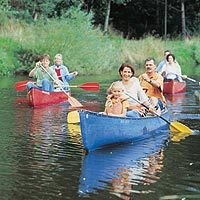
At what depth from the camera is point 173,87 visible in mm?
19062

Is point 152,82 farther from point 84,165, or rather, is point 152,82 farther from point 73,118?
point 84,165

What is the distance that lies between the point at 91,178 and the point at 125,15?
37.0 metres

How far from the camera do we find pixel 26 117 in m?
13.1

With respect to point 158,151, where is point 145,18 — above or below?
above

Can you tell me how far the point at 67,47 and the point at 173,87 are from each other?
7396 millimetres

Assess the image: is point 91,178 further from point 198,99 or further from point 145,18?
point 145,18

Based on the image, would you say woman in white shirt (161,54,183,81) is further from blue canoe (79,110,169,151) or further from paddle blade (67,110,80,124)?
blue canoe (79,110,169,151)

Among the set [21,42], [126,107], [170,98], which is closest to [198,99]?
[170,98]

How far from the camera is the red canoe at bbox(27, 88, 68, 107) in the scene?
49.8 feet

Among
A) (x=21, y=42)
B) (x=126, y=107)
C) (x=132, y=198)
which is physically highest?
(x=21, y=42)

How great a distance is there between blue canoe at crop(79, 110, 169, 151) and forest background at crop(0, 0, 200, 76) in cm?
1419

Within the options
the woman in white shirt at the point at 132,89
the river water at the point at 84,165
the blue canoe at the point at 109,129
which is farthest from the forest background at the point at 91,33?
the blue canoe at the point at 109,129

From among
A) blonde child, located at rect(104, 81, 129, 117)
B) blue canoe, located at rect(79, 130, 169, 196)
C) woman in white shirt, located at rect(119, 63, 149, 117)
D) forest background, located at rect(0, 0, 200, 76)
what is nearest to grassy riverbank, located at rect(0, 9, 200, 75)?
forest background, located at rect(0, 0, 200, 76)

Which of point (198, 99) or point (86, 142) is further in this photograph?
point (198, 99)
